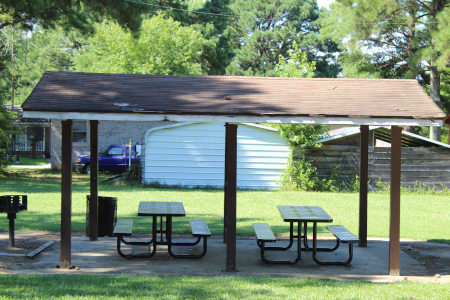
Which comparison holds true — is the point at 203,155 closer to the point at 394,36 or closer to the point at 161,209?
the point at 161,209

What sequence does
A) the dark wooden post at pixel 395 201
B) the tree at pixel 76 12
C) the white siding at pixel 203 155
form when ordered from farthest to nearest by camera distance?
the white siding at pixel 203 155 < the tree at pixel 76 12 < the dark wooden post at pixel 395 201

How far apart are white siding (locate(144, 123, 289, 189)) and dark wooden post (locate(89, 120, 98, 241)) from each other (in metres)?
10.4

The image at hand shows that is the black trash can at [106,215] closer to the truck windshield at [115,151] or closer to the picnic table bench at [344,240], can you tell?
the picnic table bench at [344,240]

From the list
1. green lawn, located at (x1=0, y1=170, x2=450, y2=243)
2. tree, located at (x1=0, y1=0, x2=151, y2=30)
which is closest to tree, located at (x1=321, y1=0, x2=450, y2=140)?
green lawn, located at (x1=0, y1=170, x2=450, y2=243)

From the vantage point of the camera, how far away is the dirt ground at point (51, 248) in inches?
297

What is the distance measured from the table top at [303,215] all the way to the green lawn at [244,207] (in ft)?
7.32

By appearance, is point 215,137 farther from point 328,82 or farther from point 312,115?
point 312,115

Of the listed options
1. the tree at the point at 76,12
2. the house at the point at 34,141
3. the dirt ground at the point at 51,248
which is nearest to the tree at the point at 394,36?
the tree at the point at 76,12

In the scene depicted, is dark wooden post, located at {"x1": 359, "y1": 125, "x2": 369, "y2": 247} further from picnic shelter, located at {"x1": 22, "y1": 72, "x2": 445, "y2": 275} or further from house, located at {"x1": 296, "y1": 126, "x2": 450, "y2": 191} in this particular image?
house, located at {"x1": 296, "y1": 126, "x2": 450, "y2": 191}

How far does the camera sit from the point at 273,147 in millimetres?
20203

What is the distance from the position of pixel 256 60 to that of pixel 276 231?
37.1 meters

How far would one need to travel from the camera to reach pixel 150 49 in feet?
97.2

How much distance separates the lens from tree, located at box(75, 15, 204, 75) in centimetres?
2925

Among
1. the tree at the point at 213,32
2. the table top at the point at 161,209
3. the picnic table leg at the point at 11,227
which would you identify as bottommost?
the picnic table leg at the point at 11,227
